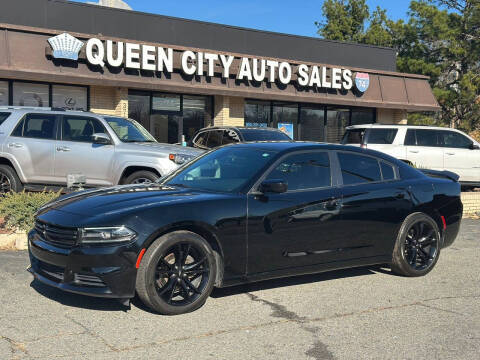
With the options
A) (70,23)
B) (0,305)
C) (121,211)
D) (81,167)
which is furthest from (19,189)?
(70,23)

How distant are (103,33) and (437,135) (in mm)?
10566

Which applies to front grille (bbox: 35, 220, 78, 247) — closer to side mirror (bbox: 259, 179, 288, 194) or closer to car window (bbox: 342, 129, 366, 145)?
side mirror (bbox: 259, 179, 288, 194)

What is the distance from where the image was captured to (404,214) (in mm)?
6844

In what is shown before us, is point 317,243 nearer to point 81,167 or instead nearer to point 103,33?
point 81,167

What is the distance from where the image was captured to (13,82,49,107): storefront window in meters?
17.0

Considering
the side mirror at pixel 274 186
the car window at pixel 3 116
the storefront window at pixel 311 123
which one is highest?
the storefront window at pixel 311 123

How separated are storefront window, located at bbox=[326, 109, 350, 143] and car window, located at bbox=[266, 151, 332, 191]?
17.9 meters

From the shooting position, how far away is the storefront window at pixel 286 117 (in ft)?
73.8

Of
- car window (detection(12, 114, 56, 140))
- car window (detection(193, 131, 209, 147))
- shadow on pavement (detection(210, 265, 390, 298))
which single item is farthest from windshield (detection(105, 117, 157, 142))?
shadow on pavement (detection(210, 265, 390, 298))

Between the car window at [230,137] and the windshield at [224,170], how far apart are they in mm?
6522

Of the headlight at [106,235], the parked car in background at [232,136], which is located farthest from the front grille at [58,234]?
the parked car in background at [232,136]

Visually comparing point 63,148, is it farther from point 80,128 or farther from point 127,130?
point 127,130

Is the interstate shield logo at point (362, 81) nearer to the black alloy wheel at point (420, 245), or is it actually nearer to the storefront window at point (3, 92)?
the storefront window at point (3, 92)

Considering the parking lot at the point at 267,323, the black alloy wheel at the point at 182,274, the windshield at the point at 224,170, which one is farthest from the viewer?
the windshield at the point at 224,170
